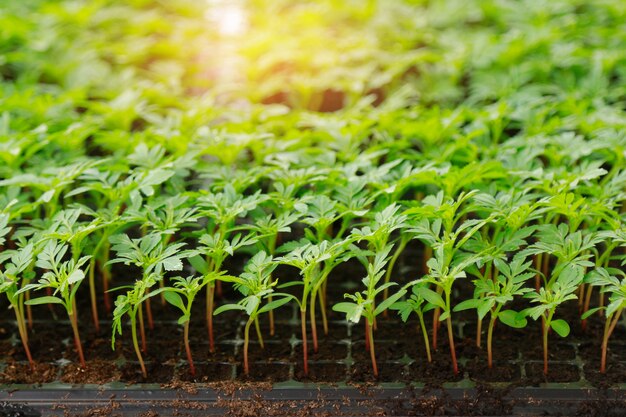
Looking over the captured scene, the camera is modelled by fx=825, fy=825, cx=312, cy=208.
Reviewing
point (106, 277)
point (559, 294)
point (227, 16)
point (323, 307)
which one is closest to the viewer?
point (559, 294)

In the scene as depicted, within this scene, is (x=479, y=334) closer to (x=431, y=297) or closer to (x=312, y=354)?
(x=431, y=297)

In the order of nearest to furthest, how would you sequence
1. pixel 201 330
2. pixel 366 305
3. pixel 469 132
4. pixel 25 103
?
1. pixel 366 305
2. pixel 201 330
3. pixel 469 132
4. pixel 25 103

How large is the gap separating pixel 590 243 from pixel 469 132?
82 centimetres

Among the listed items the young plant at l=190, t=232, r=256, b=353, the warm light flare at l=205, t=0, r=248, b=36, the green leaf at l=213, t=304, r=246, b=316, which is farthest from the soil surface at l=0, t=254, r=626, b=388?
the warm light flare at l=205, t=0, r=248, b=36

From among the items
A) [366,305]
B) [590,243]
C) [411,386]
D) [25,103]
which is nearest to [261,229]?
[366,305]

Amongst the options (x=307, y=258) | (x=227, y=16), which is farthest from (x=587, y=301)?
(x=227, y=16)

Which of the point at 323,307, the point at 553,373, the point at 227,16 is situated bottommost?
the point at 553,373

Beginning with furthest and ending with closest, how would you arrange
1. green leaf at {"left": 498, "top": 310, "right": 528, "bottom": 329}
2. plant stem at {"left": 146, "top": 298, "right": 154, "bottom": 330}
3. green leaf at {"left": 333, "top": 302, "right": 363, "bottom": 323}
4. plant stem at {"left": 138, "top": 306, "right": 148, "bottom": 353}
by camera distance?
plant stem at {"left": 146, "top": 298, "right": 154, "bottom": 330}
plant stem at {"left": 138, "top": 306, "right": 148, "bottom": 353}
green leaf at {"left": 498, "top": 310, "right": 528, "bottom": 329}
green leaf at {"left": 333, "top": 302, "right": 363, "bottom": 323}

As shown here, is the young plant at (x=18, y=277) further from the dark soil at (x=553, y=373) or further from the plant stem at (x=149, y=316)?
the dark soil at (x=553, y=373)

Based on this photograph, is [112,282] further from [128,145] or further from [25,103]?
[25,103]

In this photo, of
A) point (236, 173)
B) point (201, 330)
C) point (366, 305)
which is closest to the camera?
point (366, 305)

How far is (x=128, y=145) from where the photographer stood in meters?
2.99

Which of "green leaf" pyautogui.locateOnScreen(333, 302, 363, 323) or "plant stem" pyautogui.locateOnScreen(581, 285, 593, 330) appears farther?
"plant stem" pyautogui.locateOnScreen(581, 285, 593, 330)

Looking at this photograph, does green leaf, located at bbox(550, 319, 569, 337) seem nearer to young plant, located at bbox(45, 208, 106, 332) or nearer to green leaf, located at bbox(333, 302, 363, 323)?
green leaf, located at bbox(333, 302, 363, 323)
